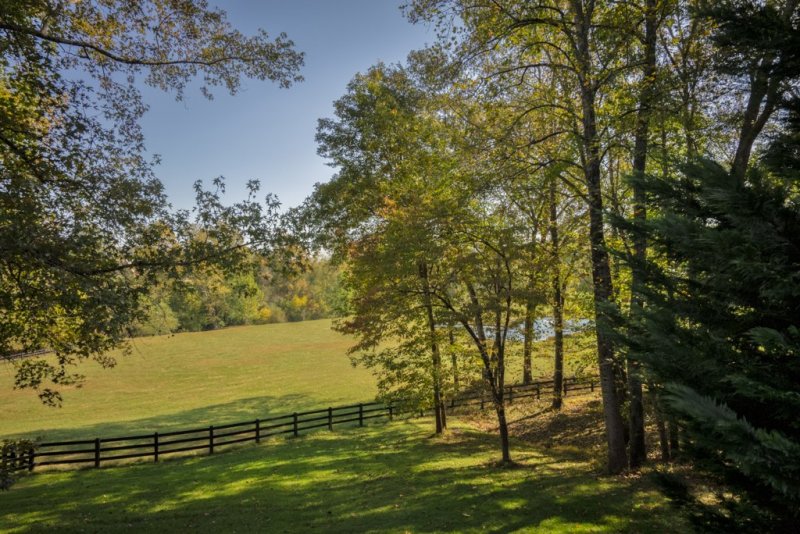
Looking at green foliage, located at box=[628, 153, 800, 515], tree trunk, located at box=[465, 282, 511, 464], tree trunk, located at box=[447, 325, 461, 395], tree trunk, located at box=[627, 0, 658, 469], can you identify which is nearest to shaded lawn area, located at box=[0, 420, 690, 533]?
tree trunk, located at box=[465, 282, 511, 464]

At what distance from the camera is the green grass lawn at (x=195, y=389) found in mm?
25750

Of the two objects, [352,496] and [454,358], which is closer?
[352,496]

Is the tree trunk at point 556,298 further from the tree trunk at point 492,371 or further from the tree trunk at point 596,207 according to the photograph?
the tree trunk at point 492,371

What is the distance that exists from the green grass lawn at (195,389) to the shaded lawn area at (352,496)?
800 cm

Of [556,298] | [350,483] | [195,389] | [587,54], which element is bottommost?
[195,389]

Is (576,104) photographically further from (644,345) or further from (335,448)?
(335,448)

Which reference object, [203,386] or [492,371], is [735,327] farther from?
[203,386]

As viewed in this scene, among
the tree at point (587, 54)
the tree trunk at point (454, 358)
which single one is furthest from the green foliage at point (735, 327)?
the tree trunk at point (454, 358)

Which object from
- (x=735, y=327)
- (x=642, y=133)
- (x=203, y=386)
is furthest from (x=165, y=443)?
(x=735, y=327)

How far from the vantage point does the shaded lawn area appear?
8664 mm

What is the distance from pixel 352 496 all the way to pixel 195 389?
28.2m

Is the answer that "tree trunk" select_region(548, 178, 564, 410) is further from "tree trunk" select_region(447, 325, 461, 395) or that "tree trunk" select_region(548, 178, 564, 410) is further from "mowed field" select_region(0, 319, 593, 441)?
"tree trunk" select_region(447, 325, 461, 395)

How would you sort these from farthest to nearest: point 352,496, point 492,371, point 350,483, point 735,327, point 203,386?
point 203,386
point 492,371
point 350,483
point 352,496
point 735,327

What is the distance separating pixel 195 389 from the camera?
3484 cm
